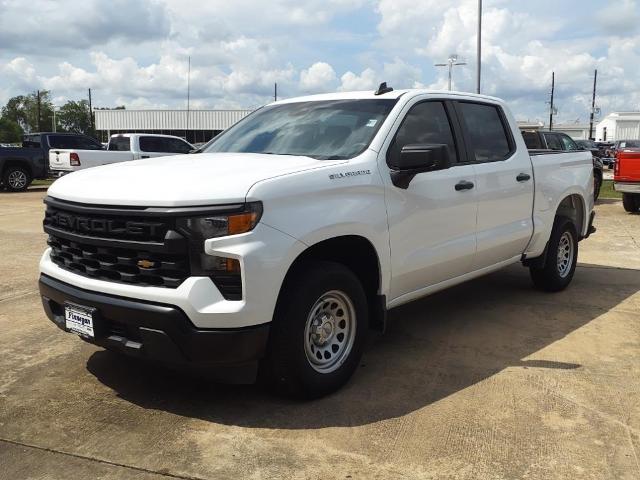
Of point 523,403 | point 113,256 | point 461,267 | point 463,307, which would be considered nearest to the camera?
point 113,256

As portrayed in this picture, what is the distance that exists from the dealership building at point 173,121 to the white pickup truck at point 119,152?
47.6 metres

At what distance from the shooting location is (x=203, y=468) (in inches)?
125

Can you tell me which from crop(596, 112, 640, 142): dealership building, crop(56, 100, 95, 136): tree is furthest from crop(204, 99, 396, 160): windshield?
crop(56, 100, 95, 136): tree

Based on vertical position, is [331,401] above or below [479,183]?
below

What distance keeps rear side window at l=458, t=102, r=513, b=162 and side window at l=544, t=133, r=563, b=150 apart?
1042 cm

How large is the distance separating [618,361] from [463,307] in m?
1.74

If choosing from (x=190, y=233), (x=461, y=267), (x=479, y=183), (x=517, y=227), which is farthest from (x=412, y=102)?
(x=190, y=233)

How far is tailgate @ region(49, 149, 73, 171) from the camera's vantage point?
16695mm

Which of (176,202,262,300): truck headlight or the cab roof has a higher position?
the cab roof

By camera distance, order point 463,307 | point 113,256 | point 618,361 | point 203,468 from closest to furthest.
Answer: point 203,468
point 113,256
point 618,361
point 463,307

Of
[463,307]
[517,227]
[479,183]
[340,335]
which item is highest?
[479,183]

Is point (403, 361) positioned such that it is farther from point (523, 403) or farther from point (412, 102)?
point (412, 102)

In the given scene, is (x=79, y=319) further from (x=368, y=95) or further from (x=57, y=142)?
(x=57, y=142)

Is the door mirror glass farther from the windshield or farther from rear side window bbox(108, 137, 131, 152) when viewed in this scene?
rear side window bbox(108, 137, 131, 152)
